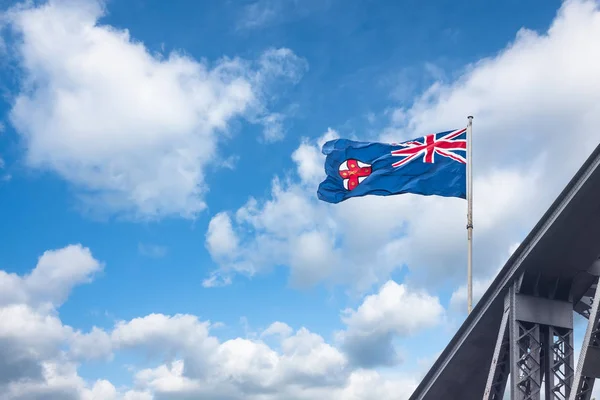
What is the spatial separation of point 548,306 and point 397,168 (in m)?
7.43

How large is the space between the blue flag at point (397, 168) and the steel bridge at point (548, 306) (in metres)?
4.73

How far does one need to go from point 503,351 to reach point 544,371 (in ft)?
3.48

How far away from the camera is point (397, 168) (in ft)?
76.9

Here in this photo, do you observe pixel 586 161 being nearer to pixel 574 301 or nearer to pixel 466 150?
pixel 574 301

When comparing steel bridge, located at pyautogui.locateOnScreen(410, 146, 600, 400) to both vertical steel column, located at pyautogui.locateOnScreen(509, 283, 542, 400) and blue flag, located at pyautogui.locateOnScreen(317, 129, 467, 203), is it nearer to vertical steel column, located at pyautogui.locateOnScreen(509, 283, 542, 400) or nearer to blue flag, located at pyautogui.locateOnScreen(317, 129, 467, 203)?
vertical steel column, located at pyautogui.locateOnScreen(509, 283, 542, 400)

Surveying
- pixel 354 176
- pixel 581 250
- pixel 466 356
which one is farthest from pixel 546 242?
pixel 354 176

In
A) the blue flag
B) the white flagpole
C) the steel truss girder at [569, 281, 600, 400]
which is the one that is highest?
the blue flag

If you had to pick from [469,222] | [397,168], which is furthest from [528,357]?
[397,168]

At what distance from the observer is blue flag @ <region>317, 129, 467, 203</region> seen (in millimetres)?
22688

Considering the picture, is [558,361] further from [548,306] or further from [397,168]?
[397,168]

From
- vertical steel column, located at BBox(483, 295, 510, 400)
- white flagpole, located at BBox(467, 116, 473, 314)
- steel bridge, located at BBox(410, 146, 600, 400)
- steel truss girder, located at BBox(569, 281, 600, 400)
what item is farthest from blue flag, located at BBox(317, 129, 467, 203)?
steel truss girder, located at BBox(569, 281, 600, 400)

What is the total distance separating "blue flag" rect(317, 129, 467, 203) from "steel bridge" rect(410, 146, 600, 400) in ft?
15.5

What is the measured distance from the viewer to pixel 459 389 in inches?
824

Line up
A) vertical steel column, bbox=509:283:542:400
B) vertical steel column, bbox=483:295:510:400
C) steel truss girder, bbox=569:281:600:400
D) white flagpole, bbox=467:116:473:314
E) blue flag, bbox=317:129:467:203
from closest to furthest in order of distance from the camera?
steel truss girder, bbox=569:281:600:400, vertical steel column, bbox=509:283:542:400, vertical steel column, bbox=483:295:510:400, white flagpole, bbox=467:116:473:314, blue flag, bbox=317:129:467:203
